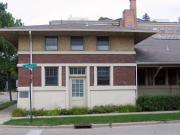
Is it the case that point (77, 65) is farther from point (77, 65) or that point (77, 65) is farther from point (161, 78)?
point (161, 78)

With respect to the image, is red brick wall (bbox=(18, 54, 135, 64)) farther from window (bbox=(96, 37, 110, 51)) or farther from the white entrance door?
the white entrance door

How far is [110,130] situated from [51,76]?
8949 millimetres

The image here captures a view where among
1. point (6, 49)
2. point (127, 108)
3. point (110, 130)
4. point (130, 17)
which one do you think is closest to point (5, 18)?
point (6, 49)

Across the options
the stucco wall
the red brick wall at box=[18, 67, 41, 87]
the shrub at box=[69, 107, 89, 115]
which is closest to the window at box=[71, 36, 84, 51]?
the stucco wall

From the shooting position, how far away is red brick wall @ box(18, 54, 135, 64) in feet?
86.3

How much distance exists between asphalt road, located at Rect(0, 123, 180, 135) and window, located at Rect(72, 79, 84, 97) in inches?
306

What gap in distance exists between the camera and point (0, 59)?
1409 inches

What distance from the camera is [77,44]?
26859 millimetres

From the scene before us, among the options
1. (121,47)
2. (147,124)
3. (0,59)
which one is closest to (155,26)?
(0,59)

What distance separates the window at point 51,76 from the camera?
26422 millimetres

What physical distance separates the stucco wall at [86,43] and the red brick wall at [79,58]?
1.43ft

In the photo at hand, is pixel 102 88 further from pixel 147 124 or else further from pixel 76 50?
pixel 147 124

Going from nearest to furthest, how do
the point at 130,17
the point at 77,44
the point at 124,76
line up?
1. the point at 77,44
2. the point at 124,76
3. the point at 130,17

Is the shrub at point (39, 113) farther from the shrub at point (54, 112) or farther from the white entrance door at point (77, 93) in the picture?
the white entrance door at point (77, 93)
